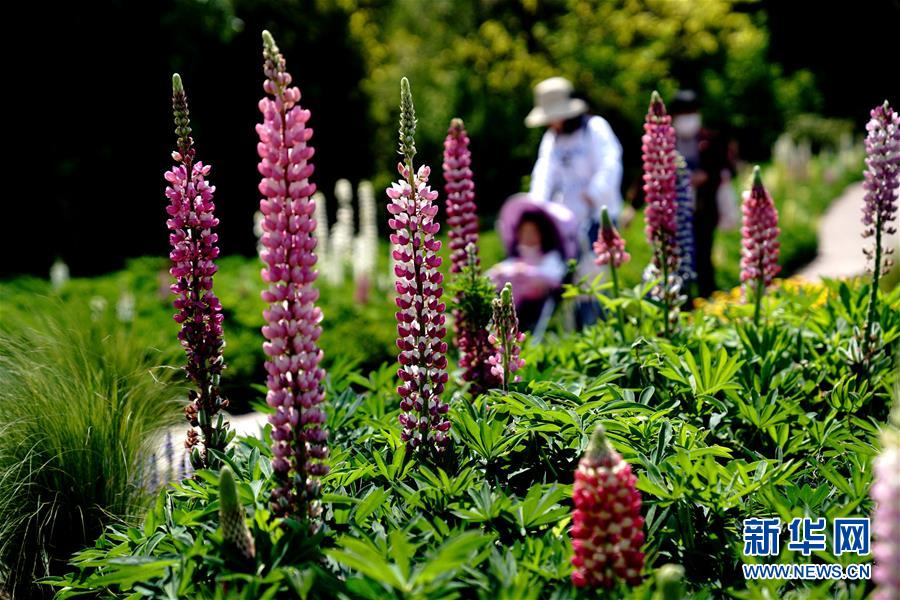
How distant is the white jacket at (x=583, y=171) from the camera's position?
7.03 m

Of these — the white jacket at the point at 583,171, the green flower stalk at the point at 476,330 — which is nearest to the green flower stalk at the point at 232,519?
the green flower stalk at the point at 476,330

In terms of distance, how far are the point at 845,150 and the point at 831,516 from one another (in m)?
24.2

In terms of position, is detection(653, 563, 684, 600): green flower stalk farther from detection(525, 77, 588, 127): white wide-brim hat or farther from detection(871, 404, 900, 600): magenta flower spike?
detection(525, 77, 588, 127): white wide-brim hat

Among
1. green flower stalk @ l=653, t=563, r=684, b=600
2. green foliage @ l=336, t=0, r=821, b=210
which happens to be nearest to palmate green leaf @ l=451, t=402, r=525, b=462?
green flower stalk @ l=653, t=563, r=684, b=600

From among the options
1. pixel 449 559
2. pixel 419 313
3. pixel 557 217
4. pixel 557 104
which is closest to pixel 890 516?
pixel 449 559

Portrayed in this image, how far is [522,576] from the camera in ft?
7.36

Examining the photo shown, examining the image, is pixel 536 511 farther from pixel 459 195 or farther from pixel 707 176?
pixel 707 176

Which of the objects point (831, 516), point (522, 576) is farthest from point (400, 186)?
point (831, 516)

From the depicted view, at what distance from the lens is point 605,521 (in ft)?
7.21

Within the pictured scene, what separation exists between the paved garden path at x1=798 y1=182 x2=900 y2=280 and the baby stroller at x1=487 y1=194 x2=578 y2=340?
16.4 feet

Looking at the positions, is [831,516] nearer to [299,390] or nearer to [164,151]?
[299,390]

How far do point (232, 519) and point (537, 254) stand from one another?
5.46 meters

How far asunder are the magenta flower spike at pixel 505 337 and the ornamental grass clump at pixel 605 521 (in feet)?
3.68

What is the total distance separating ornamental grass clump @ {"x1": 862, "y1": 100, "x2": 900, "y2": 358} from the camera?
12.3 ft
